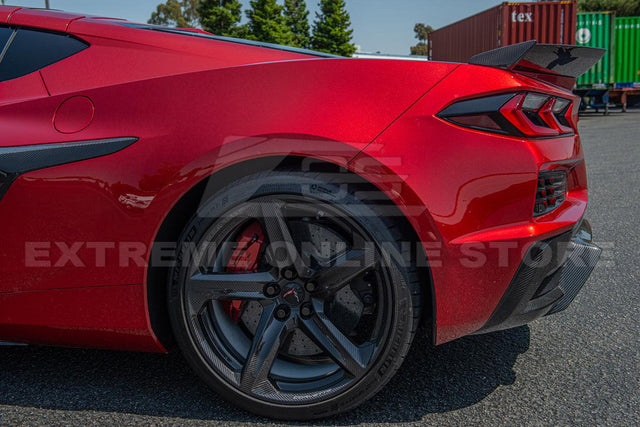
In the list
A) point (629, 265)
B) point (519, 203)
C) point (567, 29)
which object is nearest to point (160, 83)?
point (519, 203)

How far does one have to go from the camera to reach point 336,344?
178 centimetres

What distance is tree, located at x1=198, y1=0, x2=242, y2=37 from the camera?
37.8 meters

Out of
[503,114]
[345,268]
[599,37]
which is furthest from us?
[599,37]

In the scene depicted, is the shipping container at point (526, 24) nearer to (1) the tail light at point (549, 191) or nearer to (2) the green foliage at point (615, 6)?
(1) the tail light at point (549, 191)

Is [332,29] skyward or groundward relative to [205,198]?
skyward

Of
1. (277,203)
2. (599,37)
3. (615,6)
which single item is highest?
(615,6)

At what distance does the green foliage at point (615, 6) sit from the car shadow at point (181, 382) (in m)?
48.0

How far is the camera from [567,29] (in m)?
19.3

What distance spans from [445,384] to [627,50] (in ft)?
75.9

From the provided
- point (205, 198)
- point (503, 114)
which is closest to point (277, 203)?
point (205, 198)

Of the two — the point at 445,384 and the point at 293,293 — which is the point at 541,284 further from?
the point at 293,293

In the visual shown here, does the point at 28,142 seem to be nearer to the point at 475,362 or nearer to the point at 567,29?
the point at 475,362

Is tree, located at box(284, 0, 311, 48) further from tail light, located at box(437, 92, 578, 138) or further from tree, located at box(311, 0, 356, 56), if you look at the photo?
tail light, located at box(437, 92, 578, 138)

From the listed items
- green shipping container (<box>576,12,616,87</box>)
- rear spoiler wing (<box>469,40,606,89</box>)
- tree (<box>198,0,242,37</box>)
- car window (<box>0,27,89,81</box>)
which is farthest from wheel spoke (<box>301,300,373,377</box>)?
tree (<box>198,0,242,37</box>)
